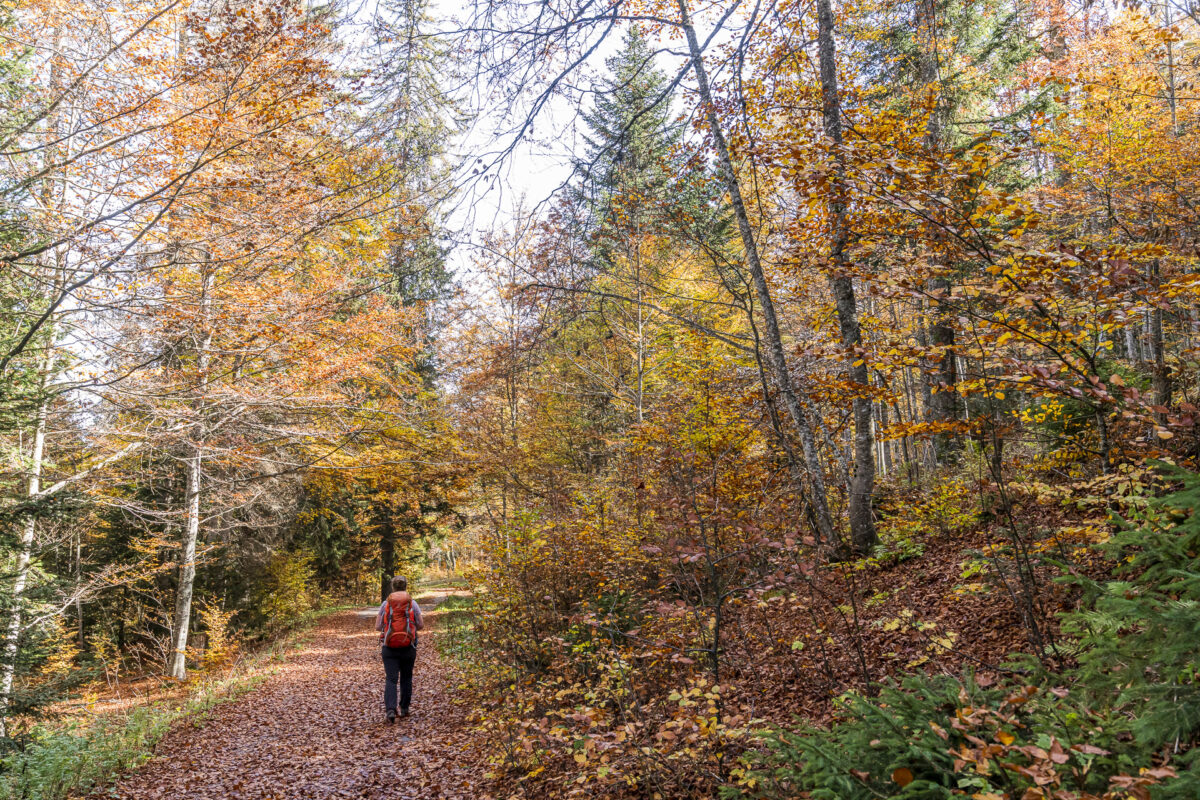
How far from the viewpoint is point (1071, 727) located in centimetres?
255

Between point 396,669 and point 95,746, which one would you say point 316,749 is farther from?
point 95,746

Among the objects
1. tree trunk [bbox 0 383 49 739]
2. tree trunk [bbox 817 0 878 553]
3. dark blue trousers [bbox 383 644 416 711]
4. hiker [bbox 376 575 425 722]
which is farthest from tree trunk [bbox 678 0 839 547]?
tree trunk [bbox 0 383 49 739]

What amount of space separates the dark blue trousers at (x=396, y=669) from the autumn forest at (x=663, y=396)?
1.25 feet

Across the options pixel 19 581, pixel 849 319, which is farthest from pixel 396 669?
pixel 849 319

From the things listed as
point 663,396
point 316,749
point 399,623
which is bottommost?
point 316,749

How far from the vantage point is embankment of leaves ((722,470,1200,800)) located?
221cm

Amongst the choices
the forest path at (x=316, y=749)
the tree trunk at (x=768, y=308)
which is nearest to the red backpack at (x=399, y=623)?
the forest path at (x=316, y=749)

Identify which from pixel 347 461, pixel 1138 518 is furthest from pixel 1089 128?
pixel 347 461

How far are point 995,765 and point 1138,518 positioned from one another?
1.68 meters

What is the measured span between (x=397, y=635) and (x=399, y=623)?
0.15 m

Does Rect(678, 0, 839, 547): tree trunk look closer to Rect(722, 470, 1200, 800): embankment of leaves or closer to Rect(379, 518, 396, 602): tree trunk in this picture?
Rect(722, 470, 1200, 800): embankment of leaves

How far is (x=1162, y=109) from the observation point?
12836 mm

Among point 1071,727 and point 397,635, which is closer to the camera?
point 1071,727

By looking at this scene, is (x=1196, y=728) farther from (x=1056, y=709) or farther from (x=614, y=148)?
(x=614, y=148)
